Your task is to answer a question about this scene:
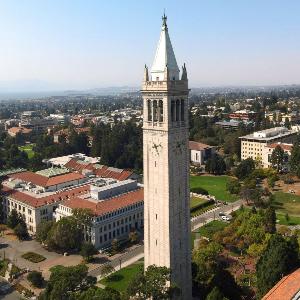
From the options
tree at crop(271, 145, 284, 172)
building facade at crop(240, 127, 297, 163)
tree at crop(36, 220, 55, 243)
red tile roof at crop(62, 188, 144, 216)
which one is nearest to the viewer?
tree at crop(36, 220, 55, 243)

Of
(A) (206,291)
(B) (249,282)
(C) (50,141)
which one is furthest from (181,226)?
(C) (50,141)

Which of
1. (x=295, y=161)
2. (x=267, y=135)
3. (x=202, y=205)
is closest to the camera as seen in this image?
(x=202, y=205)

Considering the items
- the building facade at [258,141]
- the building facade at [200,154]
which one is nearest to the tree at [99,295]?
the building facade at [200,154]

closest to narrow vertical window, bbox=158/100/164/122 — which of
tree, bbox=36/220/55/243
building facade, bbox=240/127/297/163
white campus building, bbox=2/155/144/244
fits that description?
white campus building, bbox=2/155/144/244

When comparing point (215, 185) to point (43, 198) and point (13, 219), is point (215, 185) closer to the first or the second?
point (43, 198)

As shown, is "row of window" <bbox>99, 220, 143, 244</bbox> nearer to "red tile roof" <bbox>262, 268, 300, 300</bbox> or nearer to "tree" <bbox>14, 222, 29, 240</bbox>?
"tree" <bbox>14, 222, 29, 240</bbox>

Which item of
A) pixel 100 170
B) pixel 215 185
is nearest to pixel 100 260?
pixel 100 170
